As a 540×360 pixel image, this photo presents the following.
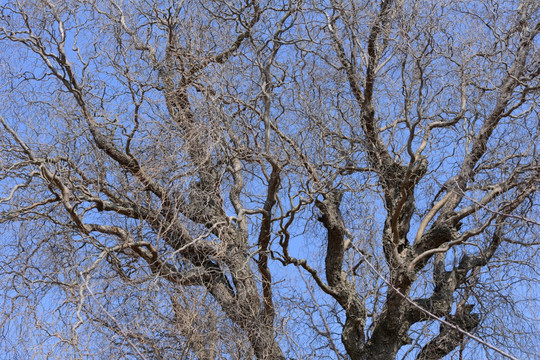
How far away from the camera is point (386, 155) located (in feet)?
27.9

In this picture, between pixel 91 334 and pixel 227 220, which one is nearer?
pixel 91 334

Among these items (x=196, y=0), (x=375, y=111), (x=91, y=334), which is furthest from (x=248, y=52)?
(x=91, y=334)

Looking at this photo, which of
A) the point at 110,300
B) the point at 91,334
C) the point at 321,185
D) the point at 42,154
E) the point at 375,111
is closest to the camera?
the point at 91,334

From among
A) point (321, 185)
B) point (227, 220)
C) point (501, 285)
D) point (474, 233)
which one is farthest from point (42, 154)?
point (501, 285)

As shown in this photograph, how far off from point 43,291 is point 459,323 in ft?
14.4

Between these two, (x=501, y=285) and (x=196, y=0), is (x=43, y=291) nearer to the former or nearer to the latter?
(x=196, y=0)

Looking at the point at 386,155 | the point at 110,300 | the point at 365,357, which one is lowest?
the point at 110,300

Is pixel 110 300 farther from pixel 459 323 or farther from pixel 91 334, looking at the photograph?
pixel 459 323

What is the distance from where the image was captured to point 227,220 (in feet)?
25.0

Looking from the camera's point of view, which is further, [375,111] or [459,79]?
[375,111]

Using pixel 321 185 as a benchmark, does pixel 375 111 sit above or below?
above

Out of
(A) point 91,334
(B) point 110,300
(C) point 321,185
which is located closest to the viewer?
(A) point 91,334

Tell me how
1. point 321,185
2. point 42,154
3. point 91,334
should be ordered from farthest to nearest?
1. point 321,185
2. point 42,154
3. point 91,334

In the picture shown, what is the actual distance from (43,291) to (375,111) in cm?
413
